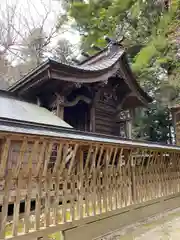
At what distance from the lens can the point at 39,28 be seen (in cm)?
2078

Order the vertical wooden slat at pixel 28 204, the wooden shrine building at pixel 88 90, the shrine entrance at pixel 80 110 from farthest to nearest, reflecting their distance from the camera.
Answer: the shrine entrance at pixel 80 110 → the wooden shrine building at pixel 88 90 → the vertical wooden slat at pixel 28 204

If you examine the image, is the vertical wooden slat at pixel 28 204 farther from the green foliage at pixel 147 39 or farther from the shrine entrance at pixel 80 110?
the green foliage at pixel 147 39

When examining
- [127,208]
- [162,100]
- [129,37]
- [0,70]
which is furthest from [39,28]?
[127,208]

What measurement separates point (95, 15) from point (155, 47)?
5084mm

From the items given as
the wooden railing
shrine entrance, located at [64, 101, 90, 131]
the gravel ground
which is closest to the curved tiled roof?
shrine entrance, located at [64, 101, 90, 131]

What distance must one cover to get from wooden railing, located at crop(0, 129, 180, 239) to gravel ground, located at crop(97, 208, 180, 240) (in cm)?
48

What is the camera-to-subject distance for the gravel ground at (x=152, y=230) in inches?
179

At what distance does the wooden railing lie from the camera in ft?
11.1

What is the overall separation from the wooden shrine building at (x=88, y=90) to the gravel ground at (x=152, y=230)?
343 cm

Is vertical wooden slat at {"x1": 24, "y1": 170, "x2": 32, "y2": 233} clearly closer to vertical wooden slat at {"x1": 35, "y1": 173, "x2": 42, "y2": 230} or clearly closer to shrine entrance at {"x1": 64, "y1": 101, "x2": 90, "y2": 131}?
vertical wooden slat at {"x1": 35, "y1": 173, "x2": 42, "y2": 230}

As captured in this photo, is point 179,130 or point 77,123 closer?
point 77,123

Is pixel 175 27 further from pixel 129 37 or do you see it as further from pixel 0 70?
pixel 0 70

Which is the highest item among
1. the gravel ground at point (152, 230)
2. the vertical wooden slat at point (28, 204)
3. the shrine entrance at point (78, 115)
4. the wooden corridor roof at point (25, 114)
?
the shrine entrance at point (78, 115)

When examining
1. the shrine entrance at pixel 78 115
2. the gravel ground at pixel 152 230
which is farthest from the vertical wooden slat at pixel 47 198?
the shrine entrance at pixel 78 115
